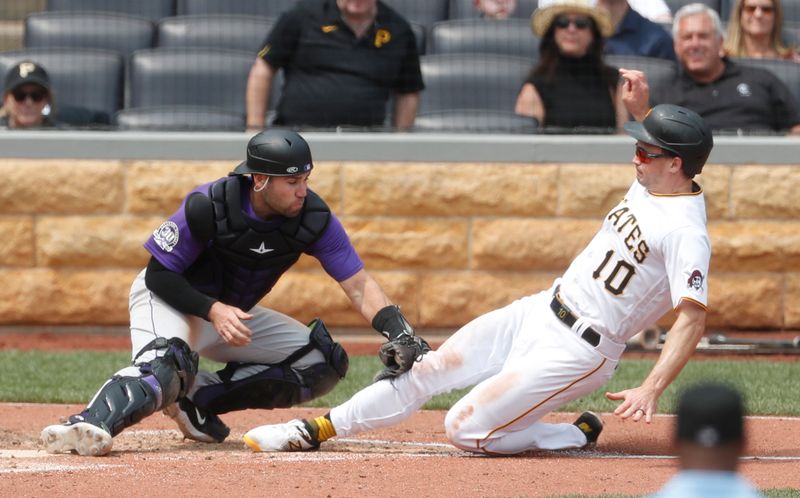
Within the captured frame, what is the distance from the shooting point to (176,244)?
5.41 meters

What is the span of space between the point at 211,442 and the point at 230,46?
4844 millimetres

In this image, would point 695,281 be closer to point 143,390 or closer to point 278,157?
point 278,157

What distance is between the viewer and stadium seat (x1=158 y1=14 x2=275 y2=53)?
9930mm

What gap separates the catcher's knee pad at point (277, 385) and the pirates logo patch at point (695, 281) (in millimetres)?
1671

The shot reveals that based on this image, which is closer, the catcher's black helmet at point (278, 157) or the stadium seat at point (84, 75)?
the catcher's black helmet at point (278, 157)

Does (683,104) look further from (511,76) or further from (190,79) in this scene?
(190,79)

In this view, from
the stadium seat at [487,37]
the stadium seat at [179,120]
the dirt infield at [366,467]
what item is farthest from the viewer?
the stadium seat at [487,37]

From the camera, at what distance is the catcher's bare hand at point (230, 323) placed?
16.9 ft

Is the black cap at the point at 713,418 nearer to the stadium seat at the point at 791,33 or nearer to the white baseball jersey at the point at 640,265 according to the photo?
the white baseball jersey at the point at 640,265

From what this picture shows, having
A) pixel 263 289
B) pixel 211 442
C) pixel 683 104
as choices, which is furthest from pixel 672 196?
pixel 683 104

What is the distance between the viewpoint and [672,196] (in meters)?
5.10

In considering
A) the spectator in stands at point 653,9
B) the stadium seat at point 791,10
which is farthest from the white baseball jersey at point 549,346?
the stadium seat at point 791,10

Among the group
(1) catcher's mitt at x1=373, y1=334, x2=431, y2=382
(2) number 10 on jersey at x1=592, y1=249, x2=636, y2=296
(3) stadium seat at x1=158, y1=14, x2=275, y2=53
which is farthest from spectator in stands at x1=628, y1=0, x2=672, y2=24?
(1) catcher's mitt at x1=373, y1=334, x2=431, y2=382

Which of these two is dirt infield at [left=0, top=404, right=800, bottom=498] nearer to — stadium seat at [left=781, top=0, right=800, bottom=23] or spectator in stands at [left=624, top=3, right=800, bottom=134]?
spectator in stands at [left=624, top=3, right=800, bottom=134]
